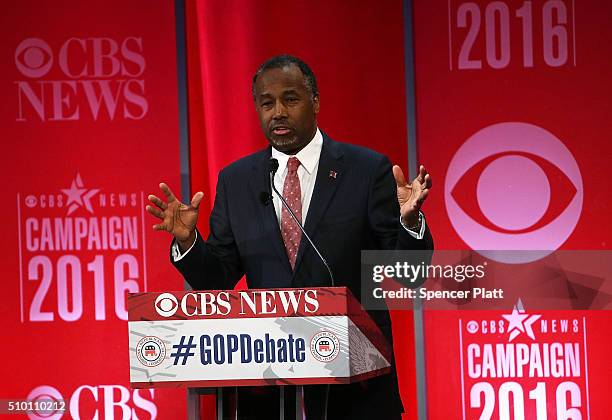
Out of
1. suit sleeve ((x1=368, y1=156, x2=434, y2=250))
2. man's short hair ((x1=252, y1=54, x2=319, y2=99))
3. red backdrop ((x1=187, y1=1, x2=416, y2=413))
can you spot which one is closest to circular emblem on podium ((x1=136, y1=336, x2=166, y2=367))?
suit sleeve ((x1=368, y1=156, x2=434, y2=250))

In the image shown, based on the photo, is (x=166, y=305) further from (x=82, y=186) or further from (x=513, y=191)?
(x=513, y=191)

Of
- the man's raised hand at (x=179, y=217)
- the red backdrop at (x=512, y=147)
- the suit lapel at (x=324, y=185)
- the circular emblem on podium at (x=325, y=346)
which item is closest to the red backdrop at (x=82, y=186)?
the red backdrop at (x=512, y=147)

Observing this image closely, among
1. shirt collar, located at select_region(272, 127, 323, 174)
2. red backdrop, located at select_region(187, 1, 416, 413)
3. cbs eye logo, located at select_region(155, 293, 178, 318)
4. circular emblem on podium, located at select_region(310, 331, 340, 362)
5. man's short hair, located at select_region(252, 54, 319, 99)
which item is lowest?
circular emblem on podium, located at select_region(310, 331, 340, 362)

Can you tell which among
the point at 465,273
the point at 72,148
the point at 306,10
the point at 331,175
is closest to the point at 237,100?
the point at 306,10

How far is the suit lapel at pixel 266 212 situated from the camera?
252cm

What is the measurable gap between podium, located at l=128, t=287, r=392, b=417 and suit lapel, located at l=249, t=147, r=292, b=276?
427mm

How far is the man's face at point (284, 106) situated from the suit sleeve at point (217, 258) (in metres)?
0.24

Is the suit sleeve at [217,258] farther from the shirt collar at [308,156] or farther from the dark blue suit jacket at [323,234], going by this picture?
the shirt collar at [308,156]

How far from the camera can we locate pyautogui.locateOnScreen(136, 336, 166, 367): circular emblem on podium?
A: 2062 mm

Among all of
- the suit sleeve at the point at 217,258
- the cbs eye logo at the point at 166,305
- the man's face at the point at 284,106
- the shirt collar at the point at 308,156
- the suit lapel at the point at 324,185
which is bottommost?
the cbs eye logo at the point at 166,305

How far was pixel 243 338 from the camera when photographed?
6.74 ft

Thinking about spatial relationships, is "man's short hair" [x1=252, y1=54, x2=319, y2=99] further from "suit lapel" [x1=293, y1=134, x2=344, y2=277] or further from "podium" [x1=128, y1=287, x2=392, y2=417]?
"podium" [x1=128, y1=287, x2=392, y2=417]

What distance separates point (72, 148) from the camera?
4.20 metres

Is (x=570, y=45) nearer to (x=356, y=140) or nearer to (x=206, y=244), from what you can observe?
(x=356, y=140)
